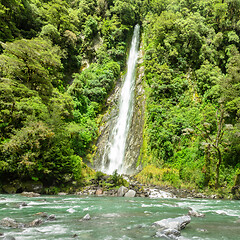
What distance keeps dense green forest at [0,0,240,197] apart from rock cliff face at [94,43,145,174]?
3.11 ft

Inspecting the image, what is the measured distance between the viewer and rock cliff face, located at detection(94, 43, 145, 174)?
69.6 ft

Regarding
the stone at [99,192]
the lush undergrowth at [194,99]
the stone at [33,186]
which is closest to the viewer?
the stone at [33,186]

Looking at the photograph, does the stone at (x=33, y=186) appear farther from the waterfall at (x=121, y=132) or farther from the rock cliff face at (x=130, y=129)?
the waterfall at (x=121, y=132)

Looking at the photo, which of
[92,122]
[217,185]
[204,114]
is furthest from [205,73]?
[92,122]

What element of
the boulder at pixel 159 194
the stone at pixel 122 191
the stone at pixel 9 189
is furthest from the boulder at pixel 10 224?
the boulder at pixel 159 194

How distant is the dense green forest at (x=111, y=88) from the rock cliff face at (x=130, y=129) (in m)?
0.95

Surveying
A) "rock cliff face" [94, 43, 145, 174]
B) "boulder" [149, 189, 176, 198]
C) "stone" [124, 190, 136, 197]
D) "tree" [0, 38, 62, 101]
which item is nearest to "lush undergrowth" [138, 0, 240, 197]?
"rock cliff face" [94, 43, 145, 174]

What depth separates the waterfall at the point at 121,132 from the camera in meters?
21.7

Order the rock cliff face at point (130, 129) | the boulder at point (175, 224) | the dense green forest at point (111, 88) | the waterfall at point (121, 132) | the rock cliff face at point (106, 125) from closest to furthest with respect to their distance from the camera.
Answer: the boulder at point (175, 224)
the dense green forest at point (111, 88)
the rock cliff face at point (130, 129)
the waterfall at point (121, 132)
the rock cliff face at point (106, 125)

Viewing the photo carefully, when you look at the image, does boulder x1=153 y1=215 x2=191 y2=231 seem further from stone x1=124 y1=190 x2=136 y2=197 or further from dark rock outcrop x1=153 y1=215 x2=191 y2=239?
stone x1=124 y1=190 x2=136 y2=197

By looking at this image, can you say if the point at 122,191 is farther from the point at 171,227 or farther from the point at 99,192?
the point at 171,227

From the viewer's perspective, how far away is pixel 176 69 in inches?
960

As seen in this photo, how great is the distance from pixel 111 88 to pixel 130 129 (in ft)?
26.6

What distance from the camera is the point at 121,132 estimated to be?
78.2 ft
